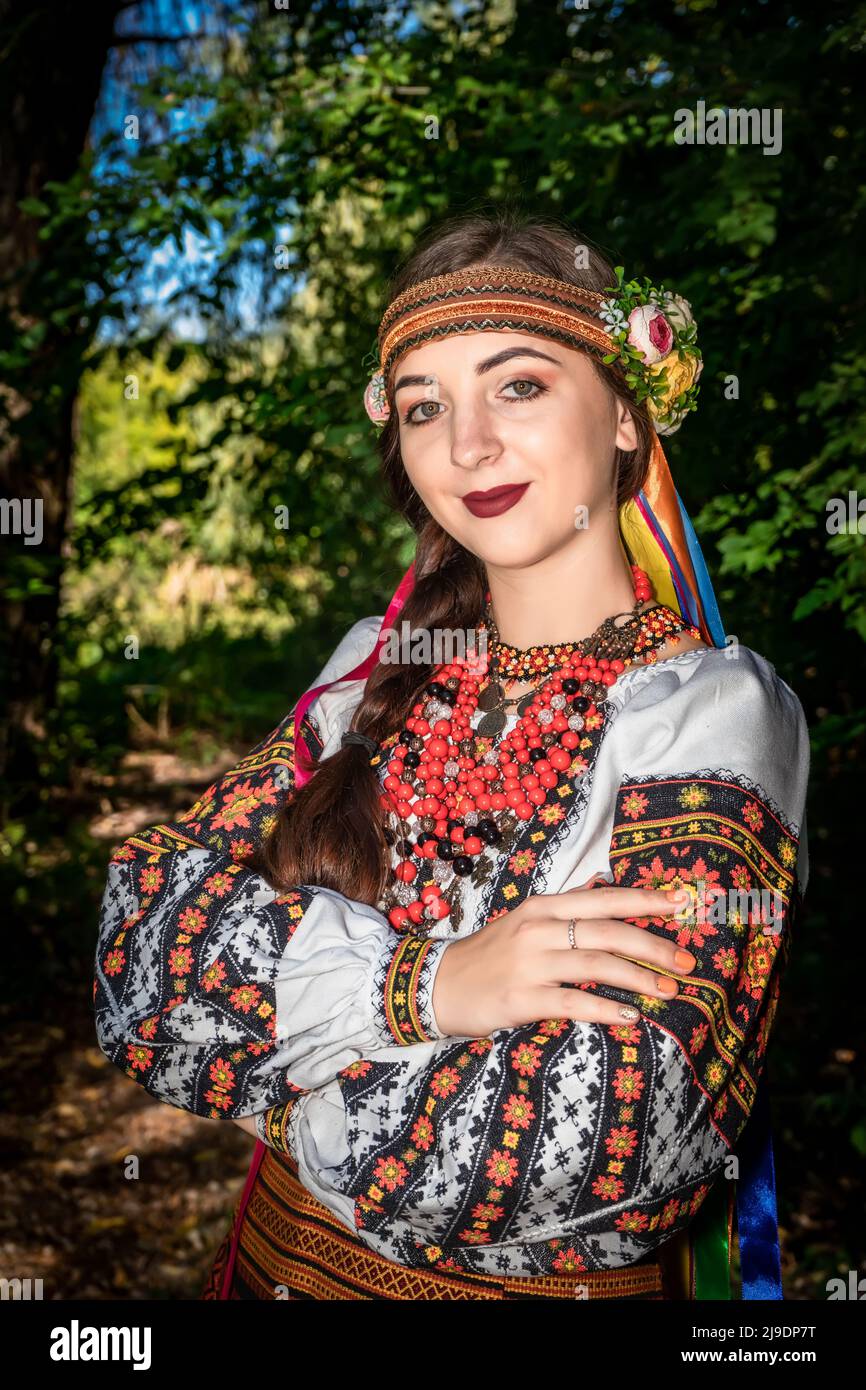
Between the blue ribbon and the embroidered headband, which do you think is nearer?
the embroidered headband

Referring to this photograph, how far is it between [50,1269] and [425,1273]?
8.53ft

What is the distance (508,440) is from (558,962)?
0.73m

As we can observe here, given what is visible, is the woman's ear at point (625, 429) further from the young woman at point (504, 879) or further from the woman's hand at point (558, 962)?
the woman's hand at point (558, 962)

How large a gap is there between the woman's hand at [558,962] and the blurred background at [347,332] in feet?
4.39

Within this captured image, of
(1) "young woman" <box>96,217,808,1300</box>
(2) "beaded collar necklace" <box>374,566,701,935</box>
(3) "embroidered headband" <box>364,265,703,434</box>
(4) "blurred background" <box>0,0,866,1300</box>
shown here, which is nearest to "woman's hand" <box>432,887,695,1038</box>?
(1) "young woman" <box>96,217,808,1300</box>

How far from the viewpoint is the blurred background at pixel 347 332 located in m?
2.82

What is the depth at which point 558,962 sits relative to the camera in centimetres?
139

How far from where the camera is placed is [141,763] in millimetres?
7230

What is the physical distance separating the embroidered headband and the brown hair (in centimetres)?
3

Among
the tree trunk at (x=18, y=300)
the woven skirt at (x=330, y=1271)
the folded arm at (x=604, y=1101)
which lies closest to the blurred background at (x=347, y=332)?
the tree trunk at (x=18, y=300)

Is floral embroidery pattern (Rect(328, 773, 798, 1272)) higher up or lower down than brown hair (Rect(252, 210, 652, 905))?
lower down

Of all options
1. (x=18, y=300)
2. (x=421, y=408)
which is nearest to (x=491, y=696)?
(x=421, y=408)

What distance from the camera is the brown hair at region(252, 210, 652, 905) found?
5.73 feet

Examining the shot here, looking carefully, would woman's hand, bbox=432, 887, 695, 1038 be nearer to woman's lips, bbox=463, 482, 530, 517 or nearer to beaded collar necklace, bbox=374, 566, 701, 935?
beaded collar necklace, bbox=374, 566, 701, 935
